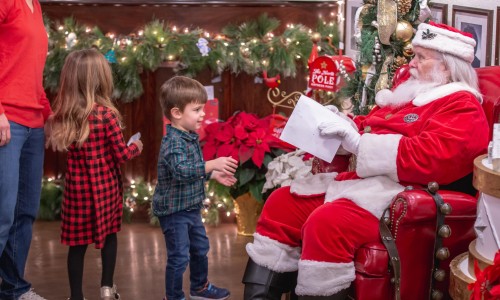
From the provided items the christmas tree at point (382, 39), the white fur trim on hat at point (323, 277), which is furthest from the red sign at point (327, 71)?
the white fur trim on hat at point (323, 277)

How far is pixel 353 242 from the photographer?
12.2ft

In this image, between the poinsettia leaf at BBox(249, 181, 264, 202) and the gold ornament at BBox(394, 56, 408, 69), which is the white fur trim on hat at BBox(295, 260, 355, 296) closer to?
the gold ornament at BBox(394, 56, 408, 69)

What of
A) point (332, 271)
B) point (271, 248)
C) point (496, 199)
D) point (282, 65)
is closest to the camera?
point (496, 199)

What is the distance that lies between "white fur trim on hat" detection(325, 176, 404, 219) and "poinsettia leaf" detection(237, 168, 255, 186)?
1.71 m

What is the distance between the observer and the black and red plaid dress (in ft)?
14.3

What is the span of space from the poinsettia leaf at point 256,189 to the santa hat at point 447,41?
76.4 inches

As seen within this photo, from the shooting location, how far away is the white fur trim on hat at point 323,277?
3674 mm

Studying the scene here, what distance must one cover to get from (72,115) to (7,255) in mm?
758

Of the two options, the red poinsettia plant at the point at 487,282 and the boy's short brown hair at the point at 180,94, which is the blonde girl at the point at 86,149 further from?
the red poinsettia plant at the point at 487,282

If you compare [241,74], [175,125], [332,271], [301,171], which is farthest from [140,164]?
[332,271]

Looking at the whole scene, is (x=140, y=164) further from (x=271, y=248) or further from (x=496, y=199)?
(x=496, y=199)

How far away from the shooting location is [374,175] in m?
3.97

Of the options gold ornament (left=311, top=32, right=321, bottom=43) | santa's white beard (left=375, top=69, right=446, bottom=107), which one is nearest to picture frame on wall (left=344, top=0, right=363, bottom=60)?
gold ornament (left=311, top=32, right=321, bottom=43)

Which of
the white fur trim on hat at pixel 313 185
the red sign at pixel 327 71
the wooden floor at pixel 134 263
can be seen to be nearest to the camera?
the white fur trim on hat at pixel 313 185
